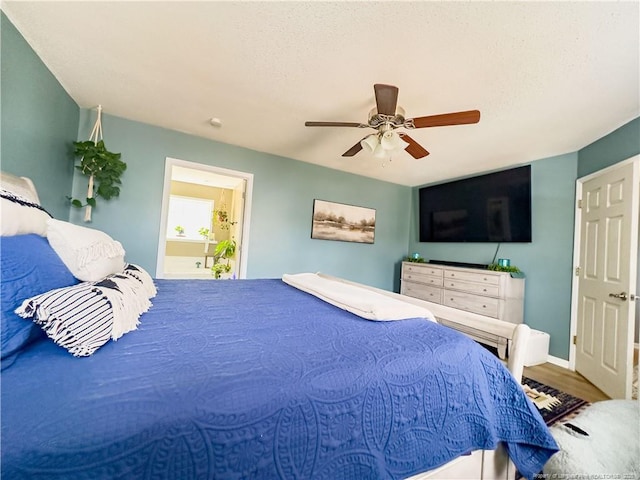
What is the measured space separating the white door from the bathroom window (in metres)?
6.74

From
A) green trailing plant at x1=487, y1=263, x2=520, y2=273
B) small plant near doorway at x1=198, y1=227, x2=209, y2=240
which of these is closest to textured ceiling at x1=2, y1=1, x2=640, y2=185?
green trailing plant at x1=487, y1=263, x2=520, y2=273

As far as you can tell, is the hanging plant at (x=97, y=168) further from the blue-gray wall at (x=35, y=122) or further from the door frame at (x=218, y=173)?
the door frame at (x=218, y=173)

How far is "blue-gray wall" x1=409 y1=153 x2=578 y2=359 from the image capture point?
300 centimetres

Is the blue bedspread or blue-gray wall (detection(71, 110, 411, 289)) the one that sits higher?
blue-gray wall (detection(71, 110, 411, 289))

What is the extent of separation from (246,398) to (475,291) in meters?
3.60

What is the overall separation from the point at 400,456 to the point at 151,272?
3.22m

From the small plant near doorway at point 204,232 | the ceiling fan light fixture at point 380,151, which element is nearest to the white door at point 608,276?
the ceiling fan light fixture at point 380,151

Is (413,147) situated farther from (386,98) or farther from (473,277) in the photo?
(473,277)

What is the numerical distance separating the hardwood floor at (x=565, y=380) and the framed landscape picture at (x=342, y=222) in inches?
108

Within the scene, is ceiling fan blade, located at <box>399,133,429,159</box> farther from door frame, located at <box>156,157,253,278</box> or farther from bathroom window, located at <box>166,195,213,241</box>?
bathroom window, located at <box>166,195,213,241</box>

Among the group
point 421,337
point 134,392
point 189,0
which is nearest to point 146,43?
point 189,0

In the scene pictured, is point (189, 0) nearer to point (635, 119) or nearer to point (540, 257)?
point (635, 119)

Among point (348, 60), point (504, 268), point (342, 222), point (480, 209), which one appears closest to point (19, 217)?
point (348, 60)

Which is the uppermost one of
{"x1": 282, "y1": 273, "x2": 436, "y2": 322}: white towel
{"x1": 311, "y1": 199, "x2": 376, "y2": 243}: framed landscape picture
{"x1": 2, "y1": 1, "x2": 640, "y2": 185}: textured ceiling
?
{"x1": 2, "y1": 1, "x2": 640, "y2": 185}: textured ceiling
